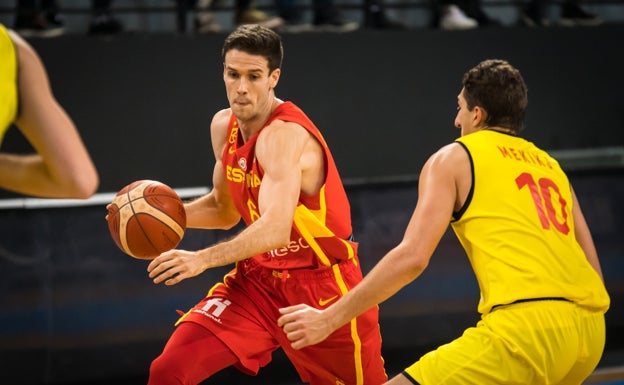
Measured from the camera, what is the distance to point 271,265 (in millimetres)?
4402

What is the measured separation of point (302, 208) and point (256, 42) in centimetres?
72

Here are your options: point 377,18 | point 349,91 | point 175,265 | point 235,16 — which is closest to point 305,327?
point 175,265

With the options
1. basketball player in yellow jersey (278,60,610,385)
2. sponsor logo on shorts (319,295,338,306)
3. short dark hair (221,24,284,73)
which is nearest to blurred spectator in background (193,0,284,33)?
short dark hair (221,24,284,73)

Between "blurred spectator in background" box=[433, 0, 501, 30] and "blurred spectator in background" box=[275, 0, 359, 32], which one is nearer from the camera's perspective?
"blurred spectator in background" box=[275, 0, 359, 32]

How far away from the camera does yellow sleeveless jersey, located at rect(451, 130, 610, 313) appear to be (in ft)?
11.0

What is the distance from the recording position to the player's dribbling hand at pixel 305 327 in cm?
330

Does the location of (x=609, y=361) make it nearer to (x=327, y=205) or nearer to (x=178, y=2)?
(x=327, y=205)

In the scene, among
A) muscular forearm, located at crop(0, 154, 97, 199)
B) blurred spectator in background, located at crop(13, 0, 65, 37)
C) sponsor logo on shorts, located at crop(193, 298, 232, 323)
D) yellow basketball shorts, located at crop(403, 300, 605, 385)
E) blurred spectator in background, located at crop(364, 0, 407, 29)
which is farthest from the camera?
blurred spectator in background, located at crop(364, 0, 407, 29)

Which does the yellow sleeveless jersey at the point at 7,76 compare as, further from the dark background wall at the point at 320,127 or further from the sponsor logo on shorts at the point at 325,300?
the dark background wall at the point at 320,127

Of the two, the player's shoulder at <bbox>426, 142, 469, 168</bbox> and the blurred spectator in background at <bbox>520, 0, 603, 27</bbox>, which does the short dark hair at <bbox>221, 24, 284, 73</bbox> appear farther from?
the blurred spectator in background at <bbox>520, 0, 603, 27</bbox>

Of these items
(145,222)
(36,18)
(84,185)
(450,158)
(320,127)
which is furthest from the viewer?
(320,127)

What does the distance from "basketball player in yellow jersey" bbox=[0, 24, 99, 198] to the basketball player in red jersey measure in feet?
5.28

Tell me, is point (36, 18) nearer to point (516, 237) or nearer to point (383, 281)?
point (383, 281)

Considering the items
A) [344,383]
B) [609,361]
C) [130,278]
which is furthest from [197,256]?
[609,361]
